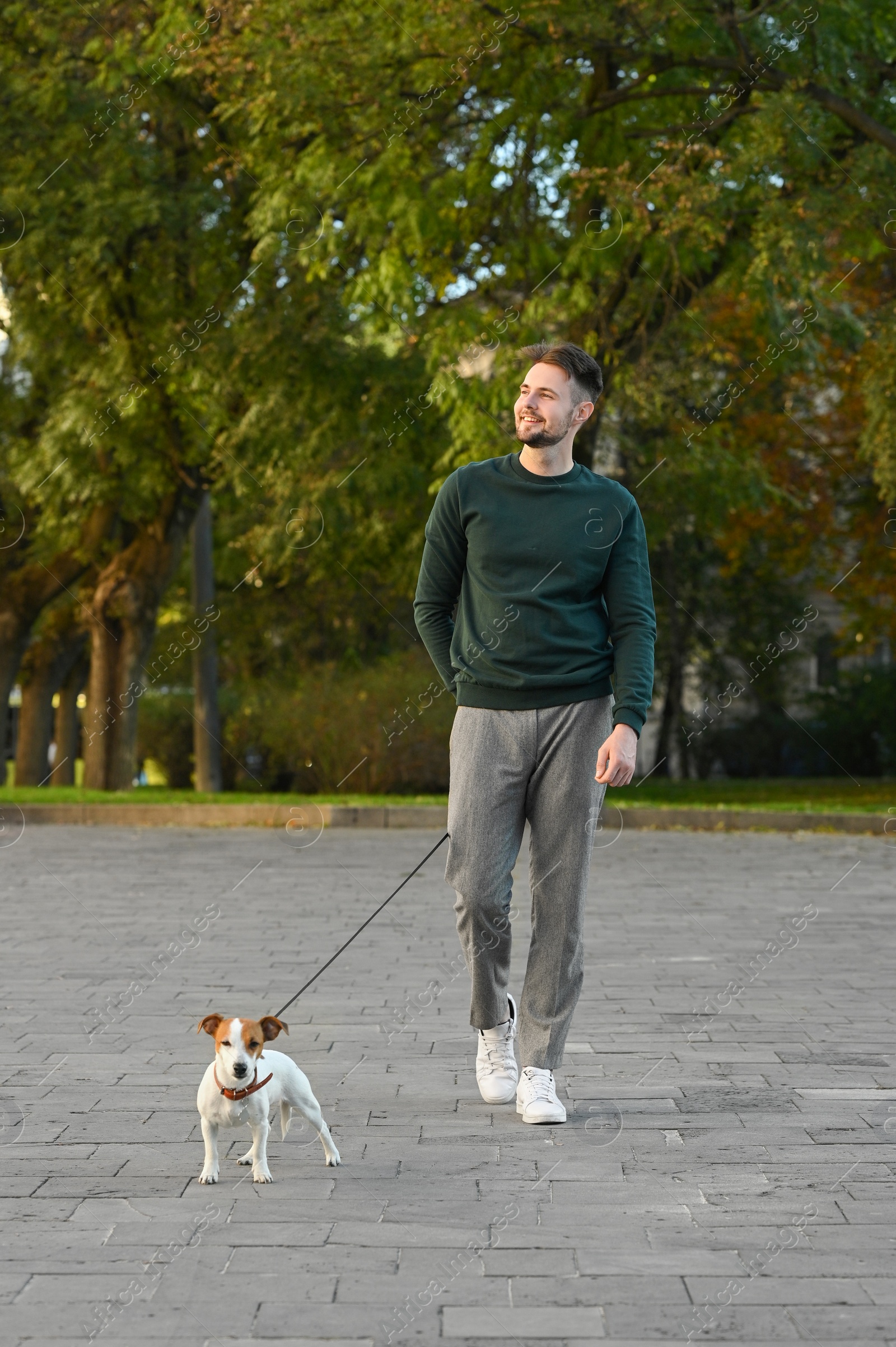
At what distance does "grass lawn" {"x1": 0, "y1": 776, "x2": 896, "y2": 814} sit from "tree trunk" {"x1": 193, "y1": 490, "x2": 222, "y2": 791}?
0.47 meters

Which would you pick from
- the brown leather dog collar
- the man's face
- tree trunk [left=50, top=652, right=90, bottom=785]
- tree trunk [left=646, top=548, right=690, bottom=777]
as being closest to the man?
the man's face

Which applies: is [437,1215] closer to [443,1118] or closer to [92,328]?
[443,1118]

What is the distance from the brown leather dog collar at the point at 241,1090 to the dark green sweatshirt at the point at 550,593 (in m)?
1.30

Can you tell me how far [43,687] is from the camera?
86.0 feet

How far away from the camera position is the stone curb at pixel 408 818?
15750 mm

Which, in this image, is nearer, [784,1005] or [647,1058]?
[647,1058]

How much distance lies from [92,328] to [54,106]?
252 centimetres

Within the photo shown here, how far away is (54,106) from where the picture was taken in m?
18.1

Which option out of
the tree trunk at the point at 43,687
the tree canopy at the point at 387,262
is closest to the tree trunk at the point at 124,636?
the tree canopy at the point at 387,262

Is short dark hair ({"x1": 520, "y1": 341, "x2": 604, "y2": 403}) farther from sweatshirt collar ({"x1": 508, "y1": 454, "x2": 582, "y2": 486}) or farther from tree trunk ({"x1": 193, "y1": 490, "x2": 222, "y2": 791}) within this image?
tree trunk ({"x1": 193, "y1": 490, "x2": 222, "y2": 791})

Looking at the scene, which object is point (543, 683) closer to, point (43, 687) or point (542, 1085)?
point (542, 1085)

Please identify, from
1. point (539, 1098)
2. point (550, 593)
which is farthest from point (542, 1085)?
point (550, 593)

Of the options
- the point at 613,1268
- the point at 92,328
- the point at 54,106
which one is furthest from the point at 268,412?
the point at 613,1268

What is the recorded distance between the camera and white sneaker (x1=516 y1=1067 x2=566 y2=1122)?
4703 millimetres
